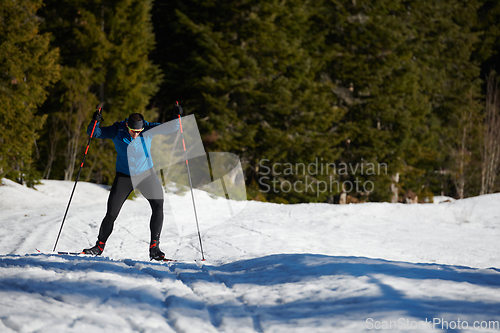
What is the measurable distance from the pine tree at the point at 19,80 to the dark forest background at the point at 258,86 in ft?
0.11

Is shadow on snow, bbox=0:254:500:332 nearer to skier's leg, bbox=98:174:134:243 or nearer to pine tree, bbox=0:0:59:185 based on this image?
skier's leg, bbox=98:174:134:243

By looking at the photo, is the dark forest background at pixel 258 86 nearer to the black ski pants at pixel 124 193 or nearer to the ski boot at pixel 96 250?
the ski boot at pixel 96 250

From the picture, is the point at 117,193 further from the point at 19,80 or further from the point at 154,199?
the point at 19,80

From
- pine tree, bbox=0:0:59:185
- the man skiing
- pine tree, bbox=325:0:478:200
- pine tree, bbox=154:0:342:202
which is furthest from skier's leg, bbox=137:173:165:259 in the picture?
pine tree, bbox=325:0:478:200

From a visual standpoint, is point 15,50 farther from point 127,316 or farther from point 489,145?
point 489,145

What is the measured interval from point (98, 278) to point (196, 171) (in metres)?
14.3

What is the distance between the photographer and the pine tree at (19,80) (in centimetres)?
1017

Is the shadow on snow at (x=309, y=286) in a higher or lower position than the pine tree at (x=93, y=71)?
lower

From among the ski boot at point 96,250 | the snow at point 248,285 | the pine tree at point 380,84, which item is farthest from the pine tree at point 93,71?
the pine tree at point 380,84

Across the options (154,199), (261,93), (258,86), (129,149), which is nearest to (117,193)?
(154,199)

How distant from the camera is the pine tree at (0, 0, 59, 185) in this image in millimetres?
10172

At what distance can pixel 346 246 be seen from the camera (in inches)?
246

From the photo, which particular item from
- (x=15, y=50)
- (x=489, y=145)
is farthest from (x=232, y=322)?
(x=489, y=145)

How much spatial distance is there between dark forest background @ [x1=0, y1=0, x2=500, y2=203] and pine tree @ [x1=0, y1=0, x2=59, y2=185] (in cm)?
3
